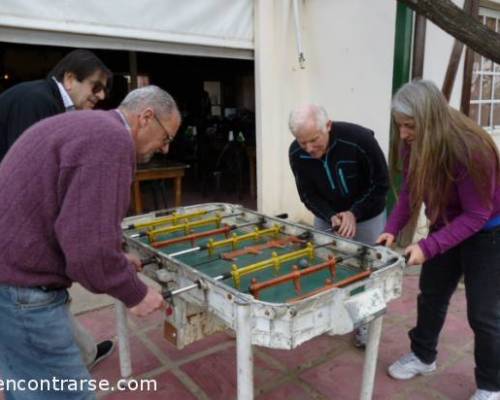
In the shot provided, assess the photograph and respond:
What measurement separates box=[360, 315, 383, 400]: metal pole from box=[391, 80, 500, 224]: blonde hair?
0.74 metres

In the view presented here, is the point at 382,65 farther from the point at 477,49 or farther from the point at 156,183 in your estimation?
the point at 156,183

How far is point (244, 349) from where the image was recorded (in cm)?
162

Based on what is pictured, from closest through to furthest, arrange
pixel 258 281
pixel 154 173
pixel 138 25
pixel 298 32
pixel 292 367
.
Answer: pixel 258 281, pixel 292 367, pixel 138 25, pixel 298 32, pixel 154 173

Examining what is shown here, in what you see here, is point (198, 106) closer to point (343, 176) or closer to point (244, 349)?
point (343, 176)

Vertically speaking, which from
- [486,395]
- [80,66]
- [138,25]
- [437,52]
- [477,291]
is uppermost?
[138,25]

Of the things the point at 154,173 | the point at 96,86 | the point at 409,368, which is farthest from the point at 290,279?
the point at 154,173

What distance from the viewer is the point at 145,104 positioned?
165cm

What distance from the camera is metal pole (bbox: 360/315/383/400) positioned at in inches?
84.8

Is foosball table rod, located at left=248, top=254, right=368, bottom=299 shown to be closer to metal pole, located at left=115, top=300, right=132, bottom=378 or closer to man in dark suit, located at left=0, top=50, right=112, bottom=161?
metal pole, located at left=115, top=300, right=132, bottom=378

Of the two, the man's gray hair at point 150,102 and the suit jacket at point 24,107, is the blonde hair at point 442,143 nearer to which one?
the man's gray hair at point 150,102

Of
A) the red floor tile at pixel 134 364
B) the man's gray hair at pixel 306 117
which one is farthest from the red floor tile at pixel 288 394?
the man's gray hair at pixel 306 117

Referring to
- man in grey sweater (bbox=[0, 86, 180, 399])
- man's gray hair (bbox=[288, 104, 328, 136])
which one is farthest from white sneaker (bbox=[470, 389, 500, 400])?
man in grey sweater (bbox=[0, 86, 180, 399])

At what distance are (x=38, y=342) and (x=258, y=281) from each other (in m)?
0.88

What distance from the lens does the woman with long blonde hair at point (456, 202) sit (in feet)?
6.59
